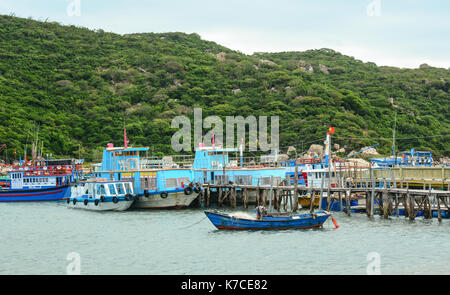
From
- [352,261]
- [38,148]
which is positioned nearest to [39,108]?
[38,148]

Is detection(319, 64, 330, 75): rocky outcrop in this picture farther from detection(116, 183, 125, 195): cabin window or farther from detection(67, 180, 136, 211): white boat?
detection(116, 183, 125, 195): cabin window

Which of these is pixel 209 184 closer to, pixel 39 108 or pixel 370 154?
pixel 370 154

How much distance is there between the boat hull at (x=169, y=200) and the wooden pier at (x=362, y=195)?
2.43 m

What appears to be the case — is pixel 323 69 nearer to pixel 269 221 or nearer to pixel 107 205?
pixel 107 205

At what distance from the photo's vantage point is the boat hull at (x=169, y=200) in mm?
55312

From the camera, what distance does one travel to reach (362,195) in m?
54.0

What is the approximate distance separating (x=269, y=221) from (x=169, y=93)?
8734 centimetres

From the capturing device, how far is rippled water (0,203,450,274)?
30750mm

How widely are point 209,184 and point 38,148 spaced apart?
1720 inches

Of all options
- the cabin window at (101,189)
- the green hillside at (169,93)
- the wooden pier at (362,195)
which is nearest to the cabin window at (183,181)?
the wooden pier at (362,195)

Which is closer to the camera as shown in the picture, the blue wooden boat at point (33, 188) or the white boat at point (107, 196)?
the white boat at point (107, 196)

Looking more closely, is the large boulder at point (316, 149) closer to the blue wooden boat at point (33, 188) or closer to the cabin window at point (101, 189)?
the blue wooden boat at point (33, 188)
